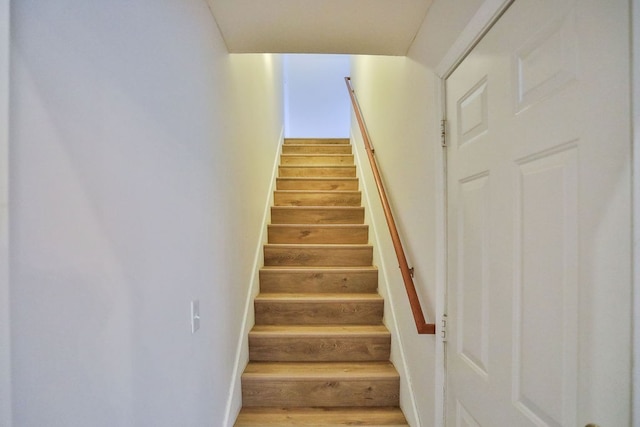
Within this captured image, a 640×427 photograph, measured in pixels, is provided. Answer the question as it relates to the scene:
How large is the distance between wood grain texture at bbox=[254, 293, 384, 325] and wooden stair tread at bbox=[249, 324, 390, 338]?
5cm

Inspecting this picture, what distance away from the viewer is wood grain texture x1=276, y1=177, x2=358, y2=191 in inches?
146

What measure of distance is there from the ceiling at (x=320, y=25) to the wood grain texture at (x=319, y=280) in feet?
5.03

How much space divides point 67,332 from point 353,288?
216 cm

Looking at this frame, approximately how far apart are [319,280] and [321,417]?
969 mm

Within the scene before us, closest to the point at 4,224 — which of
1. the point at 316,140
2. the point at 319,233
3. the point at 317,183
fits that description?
the point at 319,233

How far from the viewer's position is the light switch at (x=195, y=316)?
123 cm

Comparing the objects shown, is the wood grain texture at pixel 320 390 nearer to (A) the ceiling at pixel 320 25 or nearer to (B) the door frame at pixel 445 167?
(B) the door frame at pixel 445 167

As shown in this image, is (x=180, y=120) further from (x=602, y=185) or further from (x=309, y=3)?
(x=602, y=185)

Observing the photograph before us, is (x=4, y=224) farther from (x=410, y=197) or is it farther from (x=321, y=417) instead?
(x=321, y=417)

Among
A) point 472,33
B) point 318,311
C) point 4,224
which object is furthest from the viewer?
point 318,311

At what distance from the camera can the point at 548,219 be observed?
0.77 metres

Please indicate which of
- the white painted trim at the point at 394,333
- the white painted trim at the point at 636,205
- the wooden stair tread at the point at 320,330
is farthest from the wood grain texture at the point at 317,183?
the white painted trim at the point at 636,205

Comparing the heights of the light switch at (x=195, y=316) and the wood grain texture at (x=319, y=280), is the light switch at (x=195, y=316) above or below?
above

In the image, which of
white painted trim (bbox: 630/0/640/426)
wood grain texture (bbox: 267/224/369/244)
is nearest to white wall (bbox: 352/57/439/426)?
wood grain texture (bbox: 267/224/369/244)
